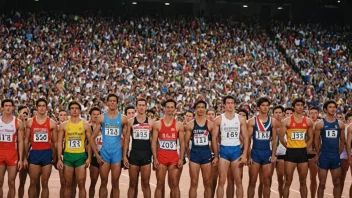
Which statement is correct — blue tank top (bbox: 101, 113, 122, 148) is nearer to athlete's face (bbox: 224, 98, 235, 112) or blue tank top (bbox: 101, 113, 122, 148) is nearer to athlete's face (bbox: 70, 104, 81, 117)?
athlete's face (bbox: 70, 104, 81, 117)

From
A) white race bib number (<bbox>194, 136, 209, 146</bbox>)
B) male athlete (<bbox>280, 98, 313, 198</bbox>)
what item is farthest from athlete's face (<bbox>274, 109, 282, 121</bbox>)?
white race bib number (<bbox>194, 136, 209, 146</bbox>)

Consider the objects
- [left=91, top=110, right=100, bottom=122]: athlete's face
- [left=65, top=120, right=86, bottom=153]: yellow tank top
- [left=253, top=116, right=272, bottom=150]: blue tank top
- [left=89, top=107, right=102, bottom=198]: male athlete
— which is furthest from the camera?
[left=91, top=110, right=100, bottom=122]: athlete's face

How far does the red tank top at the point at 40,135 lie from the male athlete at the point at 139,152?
1745 mm

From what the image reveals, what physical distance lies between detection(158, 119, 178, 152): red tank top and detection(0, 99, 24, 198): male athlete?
121 inches

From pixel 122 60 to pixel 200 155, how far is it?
2472 centimetres

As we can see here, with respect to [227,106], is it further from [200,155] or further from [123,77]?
[123,77]

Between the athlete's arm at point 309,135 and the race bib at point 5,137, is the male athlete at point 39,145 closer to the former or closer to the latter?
the race bib at point 5,137

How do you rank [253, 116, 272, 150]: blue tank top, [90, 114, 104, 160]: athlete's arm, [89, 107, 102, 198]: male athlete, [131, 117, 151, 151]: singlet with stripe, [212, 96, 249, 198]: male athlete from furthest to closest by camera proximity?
1. [253, 116, 272, 150]: blue tank top
2. [89, 107, 102, 198]: male athlete
3. [212, 96, 249, 198]: male athlete
4. [131, 117, 151, 151]: singlet with stripe
5. [90, 114, 104, 160]: athlete's arm

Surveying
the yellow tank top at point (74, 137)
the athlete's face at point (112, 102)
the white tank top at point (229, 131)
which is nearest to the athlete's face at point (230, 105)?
the white tank top at point (229, 131)

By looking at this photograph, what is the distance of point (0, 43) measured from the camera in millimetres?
38562

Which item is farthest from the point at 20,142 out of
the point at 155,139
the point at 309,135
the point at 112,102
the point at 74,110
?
the point at 309,135

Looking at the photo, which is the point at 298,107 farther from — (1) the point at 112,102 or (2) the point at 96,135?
(2) the point at 96,135

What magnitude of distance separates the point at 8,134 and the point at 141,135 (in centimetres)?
294

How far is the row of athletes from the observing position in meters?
15.8
